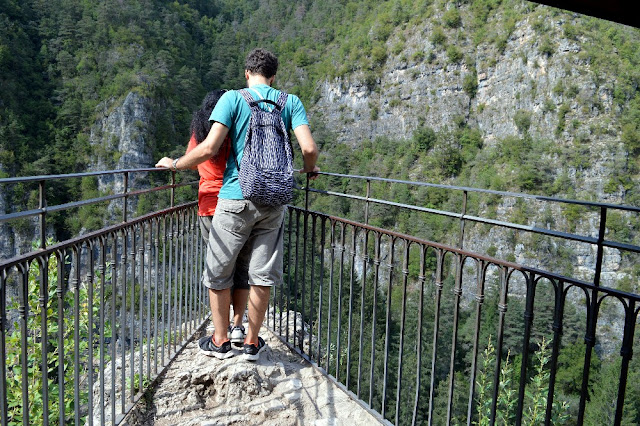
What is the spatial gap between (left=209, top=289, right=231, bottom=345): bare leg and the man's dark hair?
1.21 metres

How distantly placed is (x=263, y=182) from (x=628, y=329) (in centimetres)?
157

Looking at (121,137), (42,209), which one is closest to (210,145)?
(42,209)

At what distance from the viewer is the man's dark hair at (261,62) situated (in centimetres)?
250

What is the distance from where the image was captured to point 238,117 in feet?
7.85

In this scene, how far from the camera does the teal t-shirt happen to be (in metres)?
2.34

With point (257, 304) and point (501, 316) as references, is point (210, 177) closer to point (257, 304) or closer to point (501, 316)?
point (257, 304)

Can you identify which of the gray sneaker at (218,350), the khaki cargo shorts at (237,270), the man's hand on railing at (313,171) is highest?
the man's hand on railing at (313,171)

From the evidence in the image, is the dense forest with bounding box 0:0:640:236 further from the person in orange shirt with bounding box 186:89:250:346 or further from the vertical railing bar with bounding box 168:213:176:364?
the person in orange shirt with bounding box 186:89:250:346

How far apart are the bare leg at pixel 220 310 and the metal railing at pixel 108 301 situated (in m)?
0.32

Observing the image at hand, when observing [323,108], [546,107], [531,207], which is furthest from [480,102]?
[323,108]

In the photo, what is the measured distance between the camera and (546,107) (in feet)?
212

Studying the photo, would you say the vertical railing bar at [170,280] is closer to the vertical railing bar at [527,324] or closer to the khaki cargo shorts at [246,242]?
the khaki cargo shorts at [246,242]

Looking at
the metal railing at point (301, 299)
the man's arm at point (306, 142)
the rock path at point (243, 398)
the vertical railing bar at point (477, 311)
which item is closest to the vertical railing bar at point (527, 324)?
the metal railing at point (301, 299)

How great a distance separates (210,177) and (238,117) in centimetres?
50
